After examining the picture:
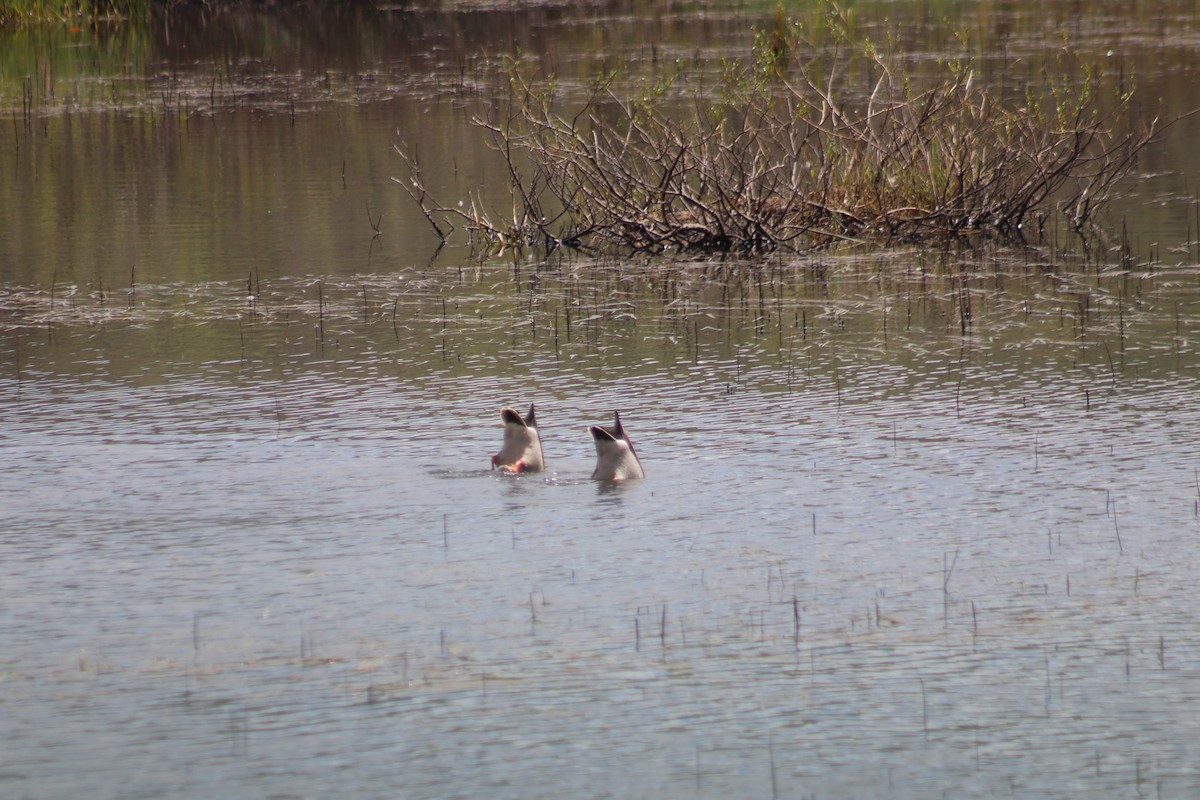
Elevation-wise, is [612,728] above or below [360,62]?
below

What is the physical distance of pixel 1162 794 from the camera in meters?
4.84

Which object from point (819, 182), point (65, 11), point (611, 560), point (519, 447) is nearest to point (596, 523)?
point (611, 560)

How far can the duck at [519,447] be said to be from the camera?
8203 mm

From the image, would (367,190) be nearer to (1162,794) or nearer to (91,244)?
(91,244)

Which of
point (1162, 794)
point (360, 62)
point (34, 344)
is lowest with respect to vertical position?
point (1162, 794)

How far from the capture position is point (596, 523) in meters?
7.53

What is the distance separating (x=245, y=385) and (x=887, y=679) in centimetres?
559

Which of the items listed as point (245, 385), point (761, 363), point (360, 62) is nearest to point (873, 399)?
point (761, 363)

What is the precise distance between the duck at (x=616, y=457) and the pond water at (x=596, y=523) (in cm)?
15

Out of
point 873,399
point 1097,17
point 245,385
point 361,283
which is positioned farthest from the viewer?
point 1097,17

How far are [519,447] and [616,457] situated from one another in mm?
471

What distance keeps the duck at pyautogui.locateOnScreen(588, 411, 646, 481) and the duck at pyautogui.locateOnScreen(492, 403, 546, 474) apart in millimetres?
279

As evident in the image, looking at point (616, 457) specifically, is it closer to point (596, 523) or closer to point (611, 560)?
point (596, 523)

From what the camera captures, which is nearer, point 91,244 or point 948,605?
point 948,605
